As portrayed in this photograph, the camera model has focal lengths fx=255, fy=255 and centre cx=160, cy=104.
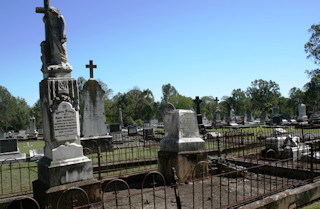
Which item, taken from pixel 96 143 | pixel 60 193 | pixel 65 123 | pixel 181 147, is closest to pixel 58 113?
pixel 65 123

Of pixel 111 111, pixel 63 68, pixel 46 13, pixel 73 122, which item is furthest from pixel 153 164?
pixel 111 111

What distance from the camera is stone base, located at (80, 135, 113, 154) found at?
12.9 metres

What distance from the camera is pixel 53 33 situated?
5555 millimetres

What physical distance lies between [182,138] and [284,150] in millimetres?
4254

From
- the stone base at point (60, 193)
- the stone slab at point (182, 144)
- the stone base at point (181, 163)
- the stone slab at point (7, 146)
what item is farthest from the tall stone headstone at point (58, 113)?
the stone slab at point (7, 146)

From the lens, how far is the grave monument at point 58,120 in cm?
508

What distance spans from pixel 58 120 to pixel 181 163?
337 cm

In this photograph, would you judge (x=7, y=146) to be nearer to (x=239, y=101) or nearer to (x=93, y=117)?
(x=93, y=117)

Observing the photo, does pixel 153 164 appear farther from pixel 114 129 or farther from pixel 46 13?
pixel 114 129

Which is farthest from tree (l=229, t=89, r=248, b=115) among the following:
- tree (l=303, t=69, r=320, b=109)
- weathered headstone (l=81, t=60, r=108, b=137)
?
weathered headstone (l=81, t=60, r=108, b=137)

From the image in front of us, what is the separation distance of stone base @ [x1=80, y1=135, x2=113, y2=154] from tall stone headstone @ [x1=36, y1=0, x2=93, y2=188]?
297 inches

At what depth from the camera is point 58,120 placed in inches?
207

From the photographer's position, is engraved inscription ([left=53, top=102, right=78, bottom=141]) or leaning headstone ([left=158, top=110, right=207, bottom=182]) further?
leaning headstone ([left=158, top=110, right=207, bottom=182])

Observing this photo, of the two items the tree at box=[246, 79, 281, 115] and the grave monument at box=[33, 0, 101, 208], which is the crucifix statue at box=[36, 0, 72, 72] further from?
the tree at box=[246, 79, 281, 115]
